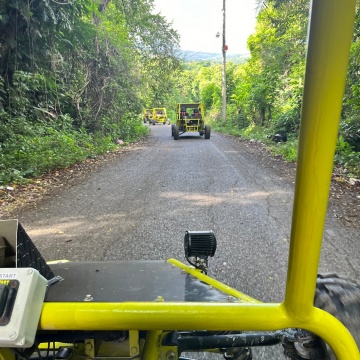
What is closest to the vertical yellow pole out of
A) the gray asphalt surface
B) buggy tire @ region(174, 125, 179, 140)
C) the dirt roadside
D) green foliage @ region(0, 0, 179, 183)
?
the gray asphalt surface

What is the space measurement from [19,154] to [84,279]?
6455 millimetres

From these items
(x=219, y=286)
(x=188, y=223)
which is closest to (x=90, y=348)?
(x=219, y=286)

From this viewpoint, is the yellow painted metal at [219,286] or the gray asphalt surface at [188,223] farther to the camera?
the gray asphalt surface at [188,223]

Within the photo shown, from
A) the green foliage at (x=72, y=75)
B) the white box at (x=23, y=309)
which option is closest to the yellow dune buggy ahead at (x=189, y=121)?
the green foliage at (x=72, y=75)

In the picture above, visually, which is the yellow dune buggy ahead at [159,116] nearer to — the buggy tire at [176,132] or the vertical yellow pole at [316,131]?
the buggy tire at [176,132]

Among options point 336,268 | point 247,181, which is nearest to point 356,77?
point 247,181

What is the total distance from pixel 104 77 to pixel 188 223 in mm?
10655

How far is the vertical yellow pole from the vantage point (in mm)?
571

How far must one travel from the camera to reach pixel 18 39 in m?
7.55

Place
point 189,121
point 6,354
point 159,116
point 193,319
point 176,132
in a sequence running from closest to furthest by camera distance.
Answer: point 193,319 → point 6,354 → point 176,132 → point 189,121 → point 159,116

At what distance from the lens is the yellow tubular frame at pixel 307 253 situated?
1.90ft

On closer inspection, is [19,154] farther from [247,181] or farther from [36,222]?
[247,181]

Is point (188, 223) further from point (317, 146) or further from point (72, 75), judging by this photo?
point (72, 75)

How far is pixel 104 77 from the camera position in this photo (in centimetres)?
1331
